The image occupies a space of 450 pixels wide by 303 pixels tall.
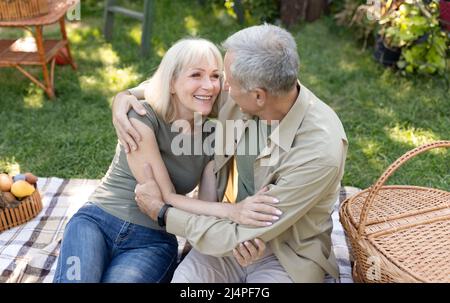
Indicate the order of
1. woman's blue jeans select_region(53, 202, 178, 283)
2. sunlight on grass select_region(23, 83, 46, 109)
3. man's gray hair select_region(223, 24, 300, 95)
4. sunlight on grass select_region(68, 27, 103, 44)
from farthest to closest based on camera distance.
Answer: sunlight on grass select_region(68, 27, 103, 44) < sunlight on grass select_region(23, 83, 46, 109) < woman's blue jeans select_region(53, 202, 178, 283) < man's gray hair select_region(223, 24, 300, 95)

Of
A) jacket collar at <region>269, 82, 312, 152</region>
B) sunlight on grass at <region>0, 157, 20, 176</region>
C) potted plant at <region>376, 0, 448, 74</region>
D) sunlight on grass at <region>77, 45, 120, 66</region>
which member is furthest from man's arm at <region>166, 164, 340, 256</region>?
sunlight on grass at <region>77, 45, 120, 66</region>

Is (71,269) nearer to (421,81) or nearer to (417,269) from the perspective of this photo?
(417,269)

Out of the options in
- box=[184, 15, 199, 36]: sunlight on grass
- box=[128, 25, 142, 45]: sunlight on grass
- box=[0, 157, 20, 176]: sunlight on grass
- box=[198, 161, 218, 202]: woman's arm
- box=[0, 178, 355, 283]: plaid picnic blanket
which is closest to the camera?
box=[198, 161, 218, 202]: woman's arm

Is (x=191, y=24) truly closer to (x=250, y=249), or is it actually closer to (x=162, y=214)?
(x=162, y=214)

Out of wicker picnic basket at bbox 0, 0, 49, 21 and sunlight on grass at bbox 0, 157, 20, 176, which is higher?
wicker picnic basket at bbox 0, 0, 49, 21

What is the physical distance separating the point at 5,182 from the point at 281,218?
1705 millimetres

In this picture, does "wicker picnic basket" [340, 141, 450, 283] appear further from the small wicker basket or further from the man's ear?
the small wicker basket

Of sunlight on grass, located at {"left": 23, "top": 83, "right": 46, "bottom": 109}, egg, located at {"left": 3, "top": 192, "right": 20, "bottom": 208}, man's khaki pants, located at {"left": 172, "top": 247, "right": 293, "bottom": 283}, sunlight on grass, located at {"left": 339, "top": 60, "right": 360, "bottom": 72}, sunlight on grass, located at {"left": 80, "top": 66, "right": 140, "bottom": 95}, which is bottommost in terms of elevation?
sunlight on grass, located at {"left": 23, "top": 83, "right": 46, "bottom": 109}

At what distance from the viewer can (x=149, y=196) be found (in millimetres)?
2248

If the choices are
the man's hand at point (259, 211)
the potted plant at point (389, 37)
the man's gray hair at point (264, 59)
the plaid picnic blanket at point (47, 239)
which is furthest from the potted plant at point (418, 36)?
the man's hand at point (259, 211)

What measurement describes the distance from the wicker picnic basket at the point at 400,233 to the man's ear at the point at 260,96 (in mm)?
561

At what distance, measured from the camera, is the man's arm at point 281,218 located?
6.44ft

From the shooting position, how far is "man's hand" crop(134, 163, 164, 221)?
2238mm

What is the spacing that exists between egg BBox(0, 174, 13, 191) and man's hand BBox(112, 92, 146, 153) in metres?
1.00
